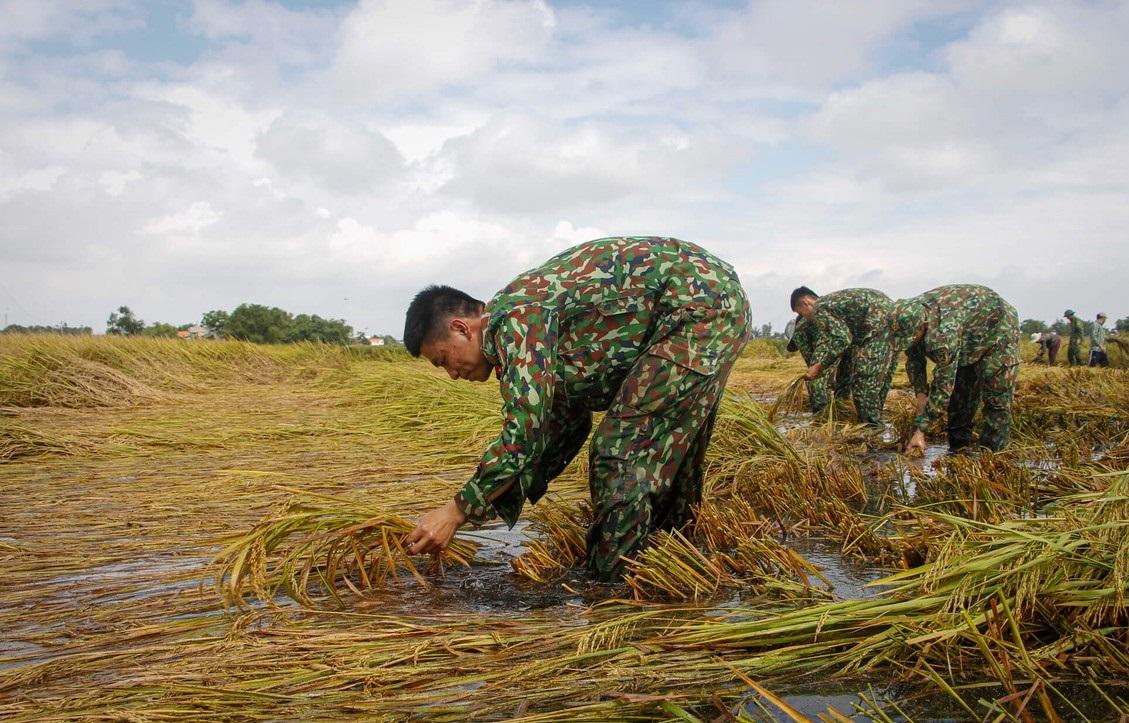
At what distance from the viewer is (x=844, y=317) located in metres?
7.36

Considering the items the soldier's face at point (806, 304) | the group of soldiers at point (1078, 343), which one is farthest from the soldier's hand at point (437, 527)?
the group of soldiers at point (1078, 343)

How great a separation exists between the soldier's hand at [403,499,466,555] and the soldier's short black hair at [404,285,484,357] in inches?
21.1

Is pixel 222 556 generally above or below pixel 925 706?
above

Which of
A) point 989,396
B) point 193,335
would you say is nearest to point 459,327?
point 989,396

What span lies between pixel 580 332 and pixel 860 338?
5.28 m

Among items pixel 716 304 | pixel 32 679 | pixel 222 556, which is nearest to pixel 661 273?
pixel 716 304

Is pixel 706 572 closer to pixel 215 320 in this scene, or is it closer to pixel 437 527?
pixel 437 527

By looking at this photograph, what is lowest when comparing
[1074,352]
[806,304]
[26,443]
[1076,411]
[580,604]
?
[580,604]

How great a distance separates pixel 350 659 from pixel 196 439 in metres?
5.28

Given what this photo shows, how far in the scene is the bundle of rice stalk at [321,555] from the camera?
2.72 metres

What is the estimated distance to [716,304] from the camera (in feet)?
9.34

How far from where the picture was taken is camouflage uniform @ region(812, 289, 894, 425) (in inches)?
267

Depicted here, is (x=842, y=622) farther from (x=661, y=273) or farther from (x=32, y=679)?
(x=32, y=679)

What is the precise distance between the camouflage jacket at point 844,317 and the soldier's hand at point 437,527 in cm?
541
